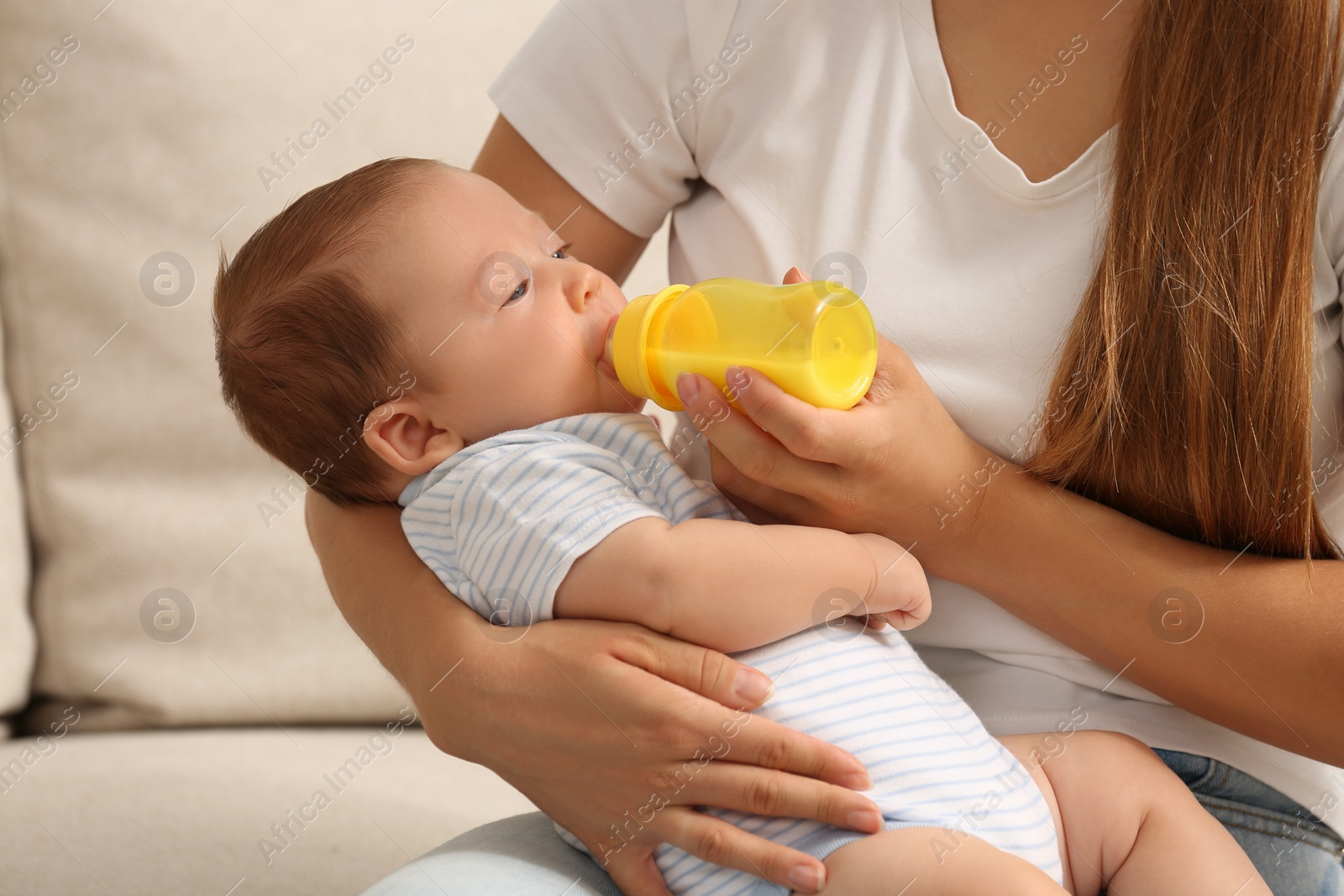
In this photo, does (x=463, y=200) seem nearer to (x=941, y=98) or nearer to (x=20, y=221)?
(x=941, y=98)

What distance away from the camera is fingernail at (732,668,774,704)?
26.4 inches

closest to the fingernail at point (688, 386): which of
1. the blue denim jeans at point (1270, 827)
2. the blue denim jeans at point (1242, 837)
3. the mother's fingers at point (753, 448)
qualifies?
the mother's fingers at point (753, 448)

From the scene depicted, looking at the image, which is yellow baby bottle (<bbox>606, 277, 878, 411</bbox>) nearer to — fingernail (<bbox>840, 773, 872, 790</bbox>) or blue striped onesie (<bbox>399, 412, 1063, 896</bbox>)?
blue striped onesie (<bbox>399, 412, 1063, 896</bbox>)

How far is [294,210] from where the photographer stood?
0.84 meters

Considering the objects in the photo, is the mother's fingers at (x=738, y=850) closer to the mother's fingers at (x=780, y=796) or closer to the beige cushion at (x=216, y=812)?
the mother's fingers at (x=780, y=796)

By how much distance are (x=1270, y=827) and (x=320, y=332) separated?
0.80 metres

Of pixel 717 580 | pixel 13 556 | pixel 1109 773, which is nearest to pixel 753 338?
pixel 717 580

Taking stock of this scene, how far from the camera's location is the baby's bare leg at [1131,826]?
0.71 meters

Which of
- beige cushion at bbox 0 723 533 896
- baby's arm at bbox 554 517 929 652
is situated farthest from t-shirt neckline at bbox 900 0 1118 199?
beige cushion at bbox 0 723 533 896

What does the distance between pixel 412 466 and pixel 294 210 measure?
0.23 metres

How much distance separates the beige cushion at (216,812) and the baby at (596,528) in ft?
1.37

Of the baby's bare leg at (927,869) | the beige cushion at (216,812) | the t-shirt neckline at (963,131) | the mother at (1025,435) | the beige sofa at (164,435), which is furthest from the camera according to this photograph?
the beige sofa at (164,435)

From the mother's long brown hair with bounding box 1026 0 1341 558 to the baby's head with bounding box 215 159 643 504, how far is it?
372 mm

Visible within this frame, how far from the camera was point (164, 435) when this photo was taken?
122 cm
